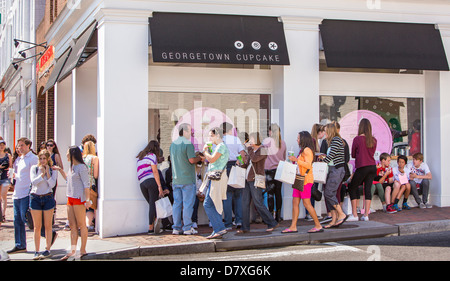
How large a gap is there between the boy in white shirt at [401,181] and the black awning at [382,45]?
2.04 metres

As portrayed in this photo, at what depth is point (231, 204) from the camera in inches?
379

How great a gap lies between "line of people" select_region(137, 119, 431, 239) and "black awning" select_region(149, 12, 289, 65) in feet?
4.56

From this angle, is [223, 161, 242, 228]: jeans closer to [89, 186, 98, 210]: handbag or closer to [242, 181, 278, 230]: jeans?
[242, 181, 278, 230]: jeans

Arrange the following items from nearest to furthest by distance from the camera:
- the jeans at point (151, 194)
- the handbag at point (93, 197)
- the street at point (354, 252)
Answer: the street at point (354, 252)
the jeans at point (151, 194)
the handbag at point (93, 197)

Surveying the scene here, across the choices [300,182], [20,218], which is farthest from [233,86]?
[20,218]

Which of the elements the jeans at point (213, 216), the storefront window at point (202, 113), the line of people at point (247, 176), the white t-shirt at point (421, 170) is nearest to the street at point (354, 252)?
the jeans at point (213, 216)

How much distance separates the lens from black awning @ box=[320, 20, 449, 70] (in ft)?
35.5

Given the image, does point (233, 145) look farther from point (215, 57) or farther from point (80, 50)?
point (80, 50)

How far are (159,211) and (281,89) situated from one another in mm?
3649

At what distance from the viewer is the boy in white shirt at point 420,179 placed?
452 inches

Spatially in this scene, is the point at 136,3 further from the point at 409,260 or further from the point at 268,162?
the point at 409,260

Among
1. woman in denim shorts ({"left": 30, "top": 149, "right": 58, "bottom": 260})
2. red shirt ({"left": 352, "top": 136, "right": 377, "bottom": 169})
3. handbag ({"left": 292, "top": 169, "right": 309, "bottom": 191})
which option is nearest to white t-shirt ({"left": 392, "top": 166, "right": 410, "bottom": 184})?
red shirt ({"left": 352, "top": 136, "right": 377, "bottom": 169})

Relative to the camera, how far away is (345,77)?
38.5 ft

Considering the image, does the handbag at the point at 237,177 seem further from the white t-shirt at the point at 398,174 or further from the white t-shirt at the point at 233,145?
the white t-shirt at the point at 398,174
